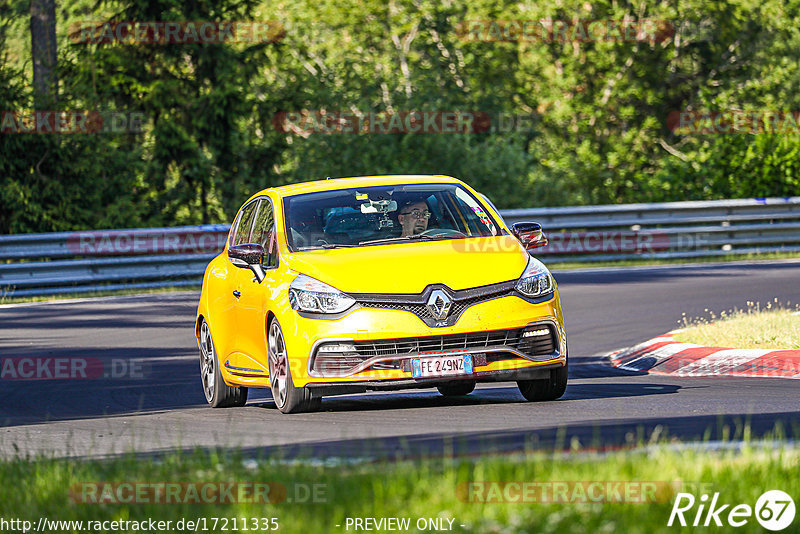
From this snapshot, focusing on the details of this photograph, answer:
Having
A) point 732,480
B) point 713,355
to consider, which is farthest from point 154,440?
point 713,355

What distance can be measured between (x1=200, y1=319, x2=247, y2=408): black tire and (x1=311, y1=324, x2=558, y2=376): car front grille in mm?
1926

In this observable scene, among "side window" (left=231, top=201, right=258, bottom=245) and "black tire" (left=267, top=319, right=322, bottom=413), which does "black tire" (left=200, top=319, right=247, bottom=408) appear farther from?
"black tire" (left=267, top=319, right=322, bottom=413)

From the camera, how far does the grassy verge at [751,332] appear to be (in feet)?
40.2

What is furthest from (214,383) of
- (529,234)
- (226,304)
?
(529,234)

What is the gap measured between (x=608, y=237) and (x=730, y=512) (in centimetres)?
2053

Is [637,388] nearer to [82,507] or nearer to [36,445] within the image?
[36,445]

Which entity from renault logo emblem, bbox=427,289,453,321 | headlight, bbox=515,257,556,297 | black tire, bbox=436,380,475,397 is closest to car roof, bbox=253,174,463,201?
headlight, bbox=515,257,556,297

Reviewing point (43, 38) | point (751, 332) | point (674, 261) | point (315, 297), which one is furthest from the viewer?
point (43, 38)

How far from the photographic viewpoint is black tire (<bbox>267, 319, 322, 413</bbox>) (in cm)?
951

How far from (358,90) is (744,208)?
1168cm

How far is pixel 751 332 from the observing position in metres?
12.7

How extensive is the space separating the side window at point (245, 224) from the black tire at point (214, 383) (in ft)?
2.58

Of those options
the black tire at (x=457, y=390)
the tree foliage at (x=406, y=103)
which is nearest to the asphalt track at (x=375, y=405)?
the black tire at (x=457, y=390)

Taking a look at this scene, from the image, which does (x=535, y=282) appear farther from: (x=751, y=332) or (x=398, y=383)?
(x=751, y=332)
